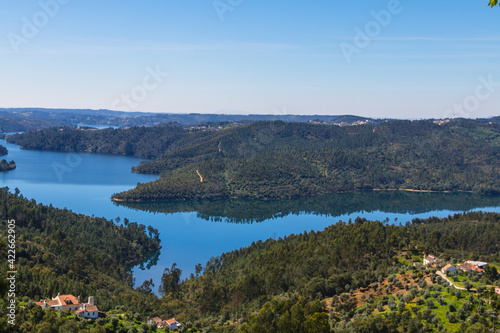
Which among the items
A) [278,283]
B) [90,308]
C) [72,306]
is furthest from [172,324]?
[278,283]

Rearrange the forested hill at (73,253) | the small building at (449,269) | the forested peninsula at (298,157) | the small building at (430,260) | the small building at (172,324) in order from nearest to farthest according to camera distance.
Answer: the small building at (172,324), the small building at (449,269), the forested hill at (73,253), the small building at (430,260), the forested peninsula at (298,157)

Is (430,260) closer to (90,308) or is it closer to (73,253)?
(90,308)

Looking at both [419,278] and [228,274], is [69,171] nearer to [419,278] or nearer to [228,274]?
[228,274]

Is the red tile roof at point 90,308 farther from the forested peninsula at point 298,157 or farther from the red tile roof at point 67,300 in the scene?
the forested peninsula at point 298,157

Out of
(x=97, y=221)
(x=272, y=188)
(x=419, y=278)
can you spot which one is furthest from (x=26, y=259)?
(x=272, y=188)

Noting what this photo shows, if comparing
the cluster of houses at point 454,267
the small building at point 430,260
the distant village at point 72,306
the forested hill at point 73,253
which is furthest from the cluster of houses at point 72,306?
the small building at point 430,260

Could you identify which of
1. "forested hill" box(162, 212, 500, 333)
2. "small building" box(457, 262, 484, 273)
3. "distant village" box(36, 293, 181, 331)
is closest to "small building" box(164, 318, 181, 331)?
"distant village" box(36, 293, 181, 331)

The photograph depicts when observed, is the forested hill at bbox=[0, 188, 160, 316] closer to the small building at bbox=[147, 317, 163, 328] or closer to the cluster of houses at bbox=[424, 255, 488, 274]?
the small building at bbox=[147, 317, 163, 328]
